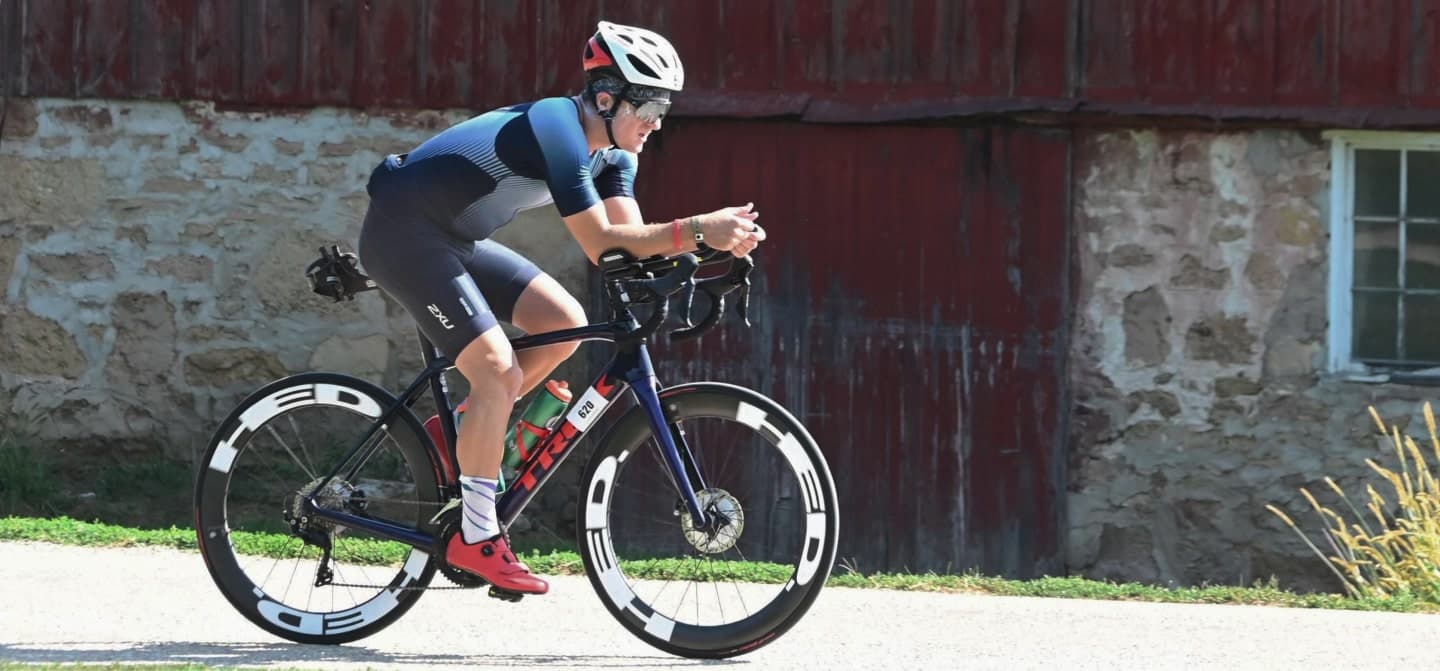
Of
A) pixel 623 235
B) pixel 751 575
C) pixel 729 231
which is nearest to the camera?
pixel 729 231

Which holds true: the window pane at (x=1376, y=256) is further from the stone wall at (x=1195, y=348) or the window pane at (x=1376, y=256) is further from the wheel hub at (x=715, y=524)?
the wheel hub at (x=715, y=524)

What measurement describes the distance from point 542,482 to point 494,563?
12.9 inches

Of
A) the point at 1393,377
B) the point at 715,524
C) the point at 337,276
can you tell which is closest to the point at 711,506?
the point at 715,524

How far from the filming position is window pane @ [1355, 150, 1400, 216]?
402 inches

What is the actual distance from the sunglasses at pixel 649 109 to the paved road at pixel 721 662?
153cm

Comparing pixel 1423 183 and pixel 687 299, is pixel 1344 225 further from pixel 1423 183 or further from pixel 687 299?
pixel 687 299

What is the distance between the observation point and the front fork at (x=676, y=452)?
5695mm

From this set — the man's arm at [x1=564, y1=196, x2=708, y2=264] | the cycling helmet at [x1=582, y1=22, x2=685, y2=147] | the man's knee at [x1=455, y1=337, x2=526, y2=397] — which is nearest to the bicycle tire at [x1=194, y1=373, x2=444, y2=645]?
the man's knee at [x1=455, y1=337, x2=526, y2=397]

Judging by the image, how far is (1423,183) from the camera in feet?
33.5

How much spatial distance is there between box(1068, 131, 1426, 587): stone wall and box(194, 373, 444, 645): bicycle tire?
16.5 ft

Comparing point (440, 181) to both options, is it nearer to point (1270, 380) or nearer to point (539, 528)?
point (539, 528)

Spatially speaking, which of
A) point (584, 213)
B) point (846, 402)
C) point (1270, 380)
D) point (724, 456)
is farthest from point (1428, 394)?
point (584, 213)

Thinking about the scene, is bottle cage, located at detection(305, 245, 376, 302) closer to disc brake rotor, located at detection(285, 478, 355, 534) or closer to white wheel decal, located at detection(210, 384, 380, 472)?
white wheel decal, located at detection(210, 384, 380, 472)

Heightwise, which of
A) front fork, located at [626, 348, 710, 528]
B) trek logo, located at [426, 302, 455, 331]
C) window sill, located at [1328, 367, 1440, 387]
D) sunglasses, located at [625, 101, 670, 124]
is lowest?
front fork, located at [626, 348, 710, 528]
